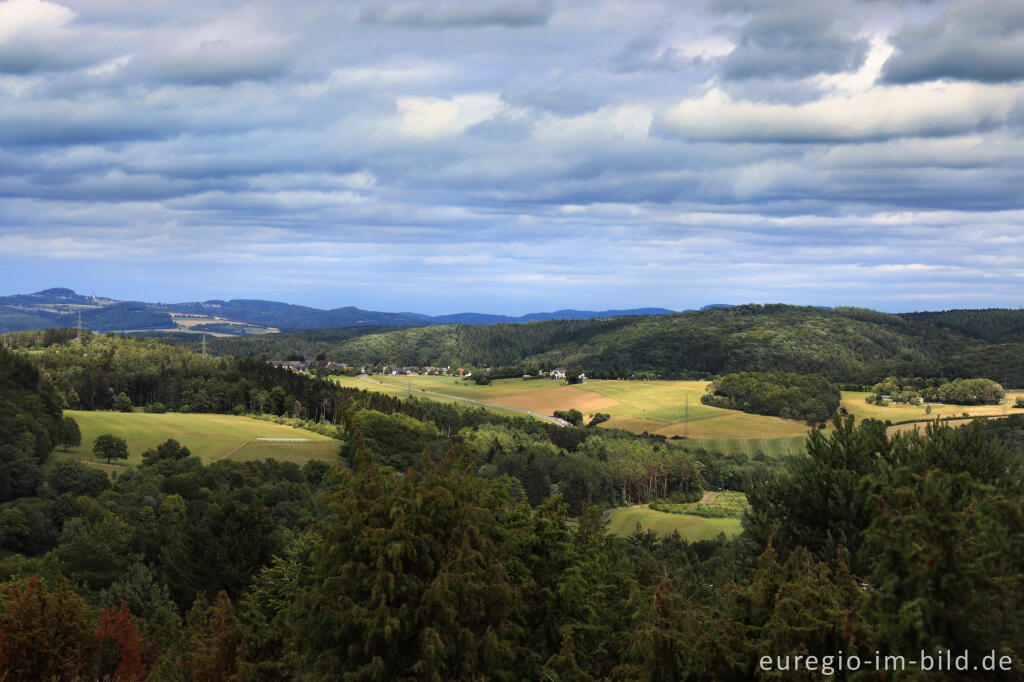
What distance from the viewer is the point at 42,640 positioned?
70.1 ft

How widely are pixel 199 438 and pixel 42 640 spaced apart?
339 ft

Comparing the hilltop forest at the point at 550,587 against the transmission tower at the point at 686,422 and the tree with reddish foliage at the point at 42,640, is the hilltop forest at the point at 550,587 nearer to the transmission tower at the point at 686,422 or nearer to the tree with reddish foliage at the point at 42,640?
the tree with reddish foliage at the point at 42,640

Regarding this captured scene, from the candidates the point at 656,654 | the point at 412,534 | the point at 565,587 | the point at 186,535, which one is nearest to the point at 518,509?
the point at 565,587

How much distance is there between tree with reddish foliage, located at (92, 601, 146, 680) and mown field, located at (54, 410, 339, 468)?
83.7 metres

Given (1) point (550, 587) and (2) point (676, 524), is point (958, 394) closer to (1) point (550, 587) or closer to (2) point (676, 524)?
(2) point (676, 524)

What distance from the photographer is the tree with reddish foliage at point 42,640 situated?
824 inches

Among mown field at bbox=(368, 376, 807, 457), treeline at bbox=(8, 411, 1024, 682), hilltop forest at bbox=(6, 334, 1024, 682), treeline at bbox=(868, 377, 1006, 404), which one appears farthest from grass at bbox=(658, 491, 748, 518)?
treeline at bbox=(868, 377, 1006, 404)

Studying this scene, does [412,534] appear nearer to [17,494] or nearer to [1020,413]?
[17,494]

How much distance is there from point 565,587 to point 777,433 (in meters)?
151

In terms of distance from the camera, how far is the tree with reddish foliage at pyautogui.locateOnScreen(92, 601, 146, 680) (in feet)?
81.6

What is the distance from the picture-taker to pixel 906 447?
2794 centimetres

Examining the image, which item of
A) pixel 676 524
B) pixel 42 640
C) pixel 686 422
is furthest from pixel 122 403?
pixel 42 640

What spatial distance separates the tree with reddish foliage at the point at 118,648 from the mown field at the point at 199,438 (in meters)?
83.7

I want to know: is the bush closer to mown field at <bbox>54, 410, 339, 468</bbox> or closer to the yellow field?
mown field at <bbox>54, 410, 339, 468</bbox>
